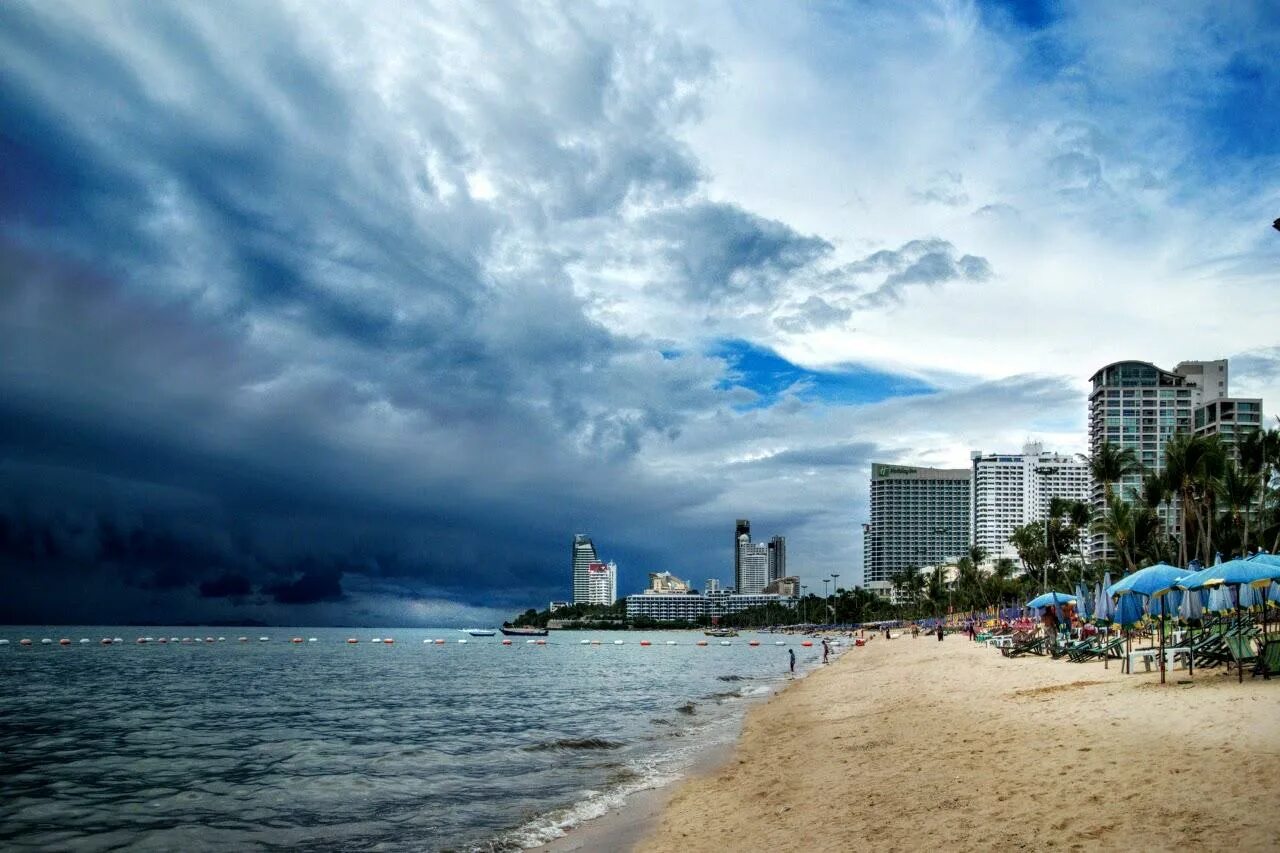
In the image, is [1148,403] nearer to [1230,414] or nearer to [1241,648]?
[1230,414]

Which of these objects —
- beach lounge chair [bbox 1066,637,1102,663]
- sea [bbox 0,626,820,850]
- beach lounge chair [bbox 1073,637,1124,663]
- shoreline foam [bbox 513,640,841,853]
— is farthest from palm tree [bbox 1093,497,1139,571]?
shoreline foam [bbox 513,640,841,853]

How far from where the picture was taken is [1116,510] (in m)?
63.2

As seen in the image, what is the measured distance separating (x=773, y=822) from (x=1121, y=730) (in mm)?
6469

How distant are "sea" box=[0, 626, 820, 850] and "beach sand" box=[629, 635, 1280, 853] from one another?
337cm

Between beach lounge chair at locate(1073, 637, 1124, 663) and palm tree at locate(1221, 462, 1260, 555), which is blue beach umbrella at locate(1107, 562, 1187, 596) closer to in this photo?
beach lounge chair at locate(1073, 637, 1124, 663)

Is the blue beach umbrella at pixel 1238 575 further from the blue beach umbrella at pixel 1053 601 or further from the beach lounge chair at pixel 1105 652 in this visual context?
the blue beach umbrella at pixel 1053 601

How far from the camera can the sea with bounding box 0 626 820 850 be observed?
52.5 feet

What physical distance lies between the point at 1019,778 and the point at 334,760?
19168 mm

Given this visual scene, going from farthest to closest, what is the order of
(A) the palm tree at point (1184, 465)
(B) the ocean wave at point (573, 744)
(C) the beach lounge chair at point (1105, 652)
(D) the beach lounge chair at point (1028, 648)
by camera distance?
(A) the palm tree at point (1184, 465)
(D) the beach lounge chair at point (1028, 648)
(C) the beach lounge chair at point (1105, 652)
(B) the ocean wave at point (573, 744)

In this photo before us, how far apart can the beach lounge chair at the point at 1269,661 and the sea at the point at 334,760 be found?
43.2 ft

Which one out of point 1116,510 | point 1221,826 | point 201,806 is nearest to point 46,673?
point 201,806

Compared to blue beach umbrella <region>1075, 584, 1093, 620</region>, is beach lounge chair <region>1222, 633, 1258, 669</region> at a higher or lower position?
higher

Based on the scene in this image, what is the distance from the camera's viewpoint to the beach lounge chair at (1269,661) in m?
18.2

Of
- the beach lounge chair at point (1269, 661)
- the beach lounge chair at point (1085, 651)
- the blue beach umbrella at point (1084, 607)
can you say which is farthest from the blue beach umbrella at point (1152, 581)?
the blue beach umbrella at point (1084, 607)
